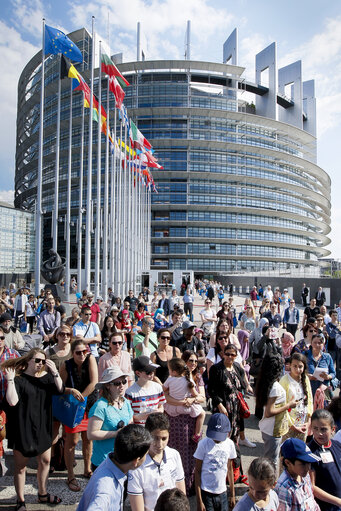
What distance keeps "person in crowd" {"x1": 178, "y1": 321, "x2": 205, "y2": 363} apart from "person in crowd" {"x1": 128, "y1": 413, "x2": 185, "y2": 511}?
3.26m

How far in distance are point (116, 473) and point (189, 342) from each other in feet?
13.4

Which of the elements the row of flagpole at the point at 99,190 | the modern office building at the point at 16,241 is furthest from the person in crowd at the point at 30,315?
the modern office building at the point at 16,241

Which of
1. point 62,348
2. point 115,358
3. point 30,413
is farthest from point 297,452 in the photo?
point 62,348

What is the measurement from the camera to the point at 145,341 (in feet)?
20.6

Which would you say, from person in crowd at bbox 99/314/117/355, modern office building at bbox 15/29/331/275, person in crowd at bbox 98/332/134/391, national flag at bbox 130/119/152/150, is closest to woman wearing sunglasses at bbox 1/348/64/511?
person in crowd at bbox 98/332/134/391

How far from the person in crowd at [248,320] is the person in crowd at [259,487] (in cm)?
675

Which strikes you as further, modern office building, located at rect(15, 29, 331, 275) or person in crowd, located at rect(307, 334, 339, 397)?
modern office building, located at rect(15, 29, 331, 275)

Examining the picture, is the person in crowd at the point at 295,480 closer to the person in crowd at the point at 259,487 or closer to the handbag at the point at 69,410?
the person in crowd at the point at 259,487

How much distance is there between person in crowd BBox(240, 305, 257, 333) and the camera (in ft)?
30.5

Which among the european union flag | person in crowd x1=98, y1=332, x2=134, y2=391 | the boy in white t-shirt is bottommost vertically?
the boy in white t-shirt

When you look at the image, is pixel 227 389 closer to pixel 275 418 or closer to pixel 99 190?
pixel 275 418

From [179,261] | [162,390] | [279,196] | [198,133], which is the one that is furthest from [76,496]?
[279,196]

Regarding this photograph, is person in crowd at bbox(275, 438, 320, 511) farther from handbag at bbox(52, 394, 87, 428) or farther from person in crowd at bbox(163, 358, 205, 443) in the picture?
handbag at bbox(52, 394, 87, 428)

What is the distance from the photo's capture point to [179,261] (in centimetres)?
6919
